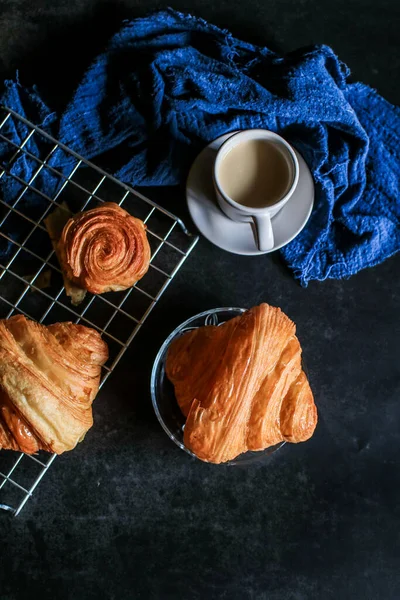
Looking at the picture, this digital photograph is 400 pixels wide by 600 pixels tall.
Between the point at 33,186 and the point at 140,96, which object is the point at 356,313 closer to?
the point at 140,96

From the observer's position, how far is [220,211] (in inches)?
74.0

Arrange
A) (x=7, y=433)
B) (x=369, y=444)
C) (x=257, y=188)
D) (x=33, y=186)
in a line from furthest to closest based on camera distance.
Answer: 1. (x=369, y=444)
2. (x=33, y=186)
3. (x=257, y=188)
4. (x=7, y=433)

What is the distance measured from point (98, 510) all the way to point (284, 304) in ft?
2.77

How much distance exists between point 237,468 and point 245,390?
44 cm

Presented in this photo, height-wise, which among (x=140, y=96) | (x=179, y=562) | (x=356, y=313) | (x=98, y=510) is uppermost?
(x=140, y=96)

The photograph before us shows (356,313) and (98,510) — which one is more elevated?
(356,313)

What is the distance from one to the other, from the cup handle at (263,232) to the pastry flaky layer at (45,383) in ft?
1.68

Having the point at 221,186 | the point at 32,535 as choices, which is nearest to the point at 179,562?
the point at 32,535

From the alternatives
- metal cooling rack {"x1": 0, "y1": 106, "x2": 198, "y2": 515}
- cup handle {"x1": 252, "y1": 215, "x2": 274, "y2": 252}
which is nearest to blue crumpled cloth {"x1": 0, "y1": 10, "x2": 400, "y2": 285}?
metal cooling rack {"x1": 0, "y1": 106, "x2": 198, "y2": 515}

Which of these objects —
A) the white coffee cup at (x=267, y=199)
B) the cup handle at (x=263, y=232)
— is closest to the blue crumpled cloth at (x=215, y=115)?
the white coffee cup at (x=267, y=199)

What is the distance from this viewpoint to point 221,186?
174cm

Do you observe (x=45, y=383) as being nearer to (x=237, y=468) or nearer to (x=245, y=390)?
(x=245, y=390)

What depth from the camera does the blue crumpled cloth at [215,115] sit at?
185cm

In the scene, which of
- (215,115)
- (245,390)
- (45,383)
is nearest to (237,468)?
(245,390)
